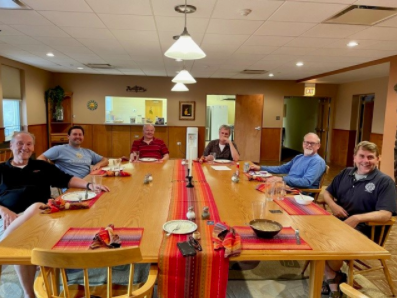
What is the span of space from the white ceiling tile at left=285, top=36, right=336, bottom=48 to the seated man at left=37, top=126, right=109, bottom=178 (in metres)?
3.00

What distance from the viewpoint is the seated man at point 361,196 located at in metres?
1.98

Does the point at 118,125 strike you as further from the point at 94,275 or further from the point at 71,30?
the point at 94,275

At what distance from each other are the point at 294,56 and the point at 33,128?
6.22 m

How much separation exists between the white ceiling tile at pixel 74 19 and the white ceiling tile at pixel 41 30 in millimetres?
289

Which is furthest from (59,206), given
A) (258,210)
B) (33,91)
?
(33,91)

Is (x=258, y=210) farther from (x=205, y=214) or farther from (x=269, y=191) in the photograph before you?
(x=269, y=191)

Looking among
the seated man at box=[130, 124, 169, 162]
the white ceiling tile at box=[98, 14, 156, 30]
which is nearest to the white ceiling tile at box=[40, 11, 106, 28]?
the white ceiling tile at box=[98, 14, 156, 30]

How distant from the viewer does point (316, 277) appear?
139 centimetres

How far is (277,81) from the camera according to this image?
8.55 meters

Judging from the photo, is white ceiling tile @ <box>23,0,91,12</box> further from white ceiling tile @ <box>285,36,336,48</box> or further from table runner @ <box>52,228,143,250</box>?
white ceiling tile @ <box>285,36,336,48</box>

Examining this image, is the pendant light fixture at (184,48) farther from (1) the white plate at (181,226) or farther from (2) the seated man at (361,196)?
(2) the seated man at (361,196)

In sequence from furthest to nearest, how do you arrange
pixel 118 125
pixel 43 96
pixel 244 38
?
pixel 118 125
pixel 43 96
pixel 244 38

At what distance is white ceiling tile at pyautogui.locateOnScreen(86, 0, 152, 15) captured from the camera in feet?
9.08

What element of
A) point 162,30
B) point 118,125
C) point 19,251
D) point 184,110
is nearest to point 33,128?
point 118,125
